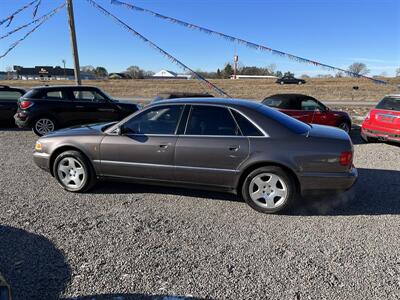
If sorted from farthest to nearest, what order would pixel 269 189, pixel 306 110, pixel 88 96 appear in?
pixel 88 96, pixel 306 110, pixel 269 189

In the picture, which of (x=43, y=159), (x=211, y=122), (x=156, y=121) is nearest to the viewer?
(x=211, y=122)

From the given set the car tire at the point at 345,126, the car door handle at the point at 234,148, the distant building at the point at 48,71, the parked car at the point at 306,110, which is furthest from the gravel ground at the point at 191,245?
the distant building at the point at 48,71

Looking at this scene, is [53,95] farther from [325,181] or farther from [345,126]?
[345,126]

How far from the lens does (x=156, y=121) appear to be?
470 centimetres

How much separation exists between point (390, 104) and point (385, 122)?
0.50 meters

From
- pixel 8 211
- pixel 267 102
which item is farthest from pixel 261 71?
pixel 8 211

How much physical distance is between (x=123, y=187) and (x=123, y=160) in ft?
2.22

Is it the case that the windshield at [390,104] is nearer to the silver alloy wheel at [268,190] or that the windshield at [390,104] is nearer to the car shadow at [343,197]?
Answer: the car shadow at [343,197]

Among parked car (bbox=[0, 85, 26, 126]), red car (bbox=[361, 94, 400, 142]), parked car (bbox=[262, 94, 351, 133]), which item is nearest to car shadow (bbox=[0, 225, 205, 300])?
parked car (bbox=[262, 94, 351, 133])

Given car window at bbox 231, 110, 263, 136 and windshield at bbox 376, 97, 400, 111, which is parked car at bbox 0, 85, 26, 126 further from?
windshield at bbox 376, 97, 400, 111

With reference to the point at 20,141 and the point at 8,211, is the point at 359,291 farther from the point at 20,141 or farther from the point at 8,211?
the point at 20,141

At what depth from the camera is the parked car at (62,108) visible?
31.1 feet

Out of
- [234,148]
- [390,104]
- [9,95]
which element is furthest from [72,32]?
[390,104]

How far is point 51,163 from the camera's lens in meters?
5.11
